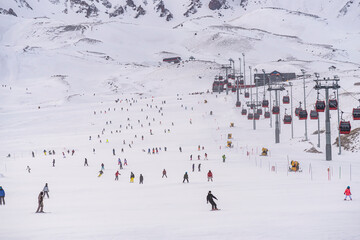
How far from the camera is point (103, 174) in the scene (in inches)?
1662

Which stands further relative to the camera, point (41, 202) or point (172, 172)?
point (172, 172)

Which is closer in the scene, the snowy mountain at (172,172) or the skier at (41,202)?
the snowy mountain at (172,172)

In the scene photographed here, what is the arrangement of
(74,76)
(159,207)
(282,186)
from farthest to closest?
(74,76)
(282,186)
(159,207)

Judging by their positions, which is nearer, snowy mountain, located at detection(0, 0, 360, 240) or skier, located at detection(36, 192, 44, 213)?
snowy mountain, located at detection(0, 0, 360, 240)

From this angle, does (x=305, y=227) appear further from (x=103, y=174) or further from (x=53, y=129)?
(x=53, y=129)

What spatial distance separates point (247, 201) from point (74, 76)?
15437 centimetres

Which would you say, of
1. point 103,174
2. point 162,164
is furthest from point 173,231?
point 162,164

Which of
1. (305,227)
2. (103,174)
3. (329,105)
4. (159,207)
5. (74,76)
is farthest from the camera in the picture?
(74,76)

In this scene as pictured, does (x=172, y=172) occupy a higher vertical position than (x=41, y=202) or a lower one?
higher

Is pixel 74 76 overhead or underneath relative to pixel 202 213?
overhead

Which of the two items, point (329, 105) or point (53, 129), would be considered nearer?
point (329, 105)

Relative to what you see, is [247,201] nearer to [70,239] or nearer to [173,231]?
[173,231]

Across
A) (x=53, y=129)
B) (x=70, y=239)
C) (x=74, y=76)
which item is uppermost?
(x=74, y=76)

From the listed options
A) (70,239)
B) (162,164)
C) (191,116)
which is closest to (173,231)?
(70,239)
